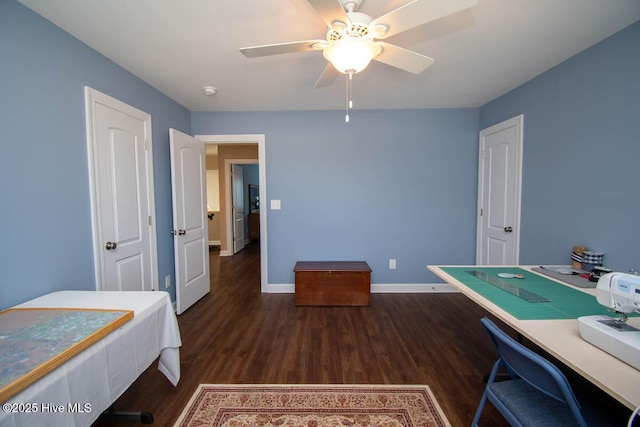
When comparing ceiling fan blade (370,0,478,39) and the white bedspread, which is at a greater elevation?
ceiling fan blade (370,0,478,39)

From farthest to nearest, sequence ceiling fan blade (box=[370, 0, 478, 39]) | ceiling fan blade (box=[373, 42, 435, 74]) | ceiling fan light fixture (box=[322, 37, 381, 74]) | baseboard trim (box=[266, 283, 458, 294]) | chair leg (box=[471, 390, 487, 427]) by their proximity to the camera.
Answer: baseboard trim (box=[266, 283, 458, 294])
ceiling fan blade (box=[373, 42, 435, 74])
ceiling fan light fixture (box=[322, 37, 381, 74])
chair leg (box=[471, 390, 487, 427])
ceiling fan blade (box=[370, 0, 478, 39])

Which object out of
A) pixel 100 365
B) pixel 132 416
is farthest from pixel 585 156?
pixel 132 416

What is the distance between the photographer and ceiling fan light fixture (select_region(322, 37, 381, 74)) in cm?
129

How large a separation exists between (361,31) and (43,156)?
200cm

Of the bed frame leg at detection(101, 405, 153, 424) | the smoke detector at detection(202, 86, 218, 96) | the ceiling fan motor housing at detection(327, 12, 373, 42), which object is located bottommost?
the bed frame leg at detection(101, 405, 153, 424)

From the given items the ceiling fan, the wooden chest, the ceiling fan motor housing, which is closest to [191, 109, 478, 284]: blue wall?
the wooden chest

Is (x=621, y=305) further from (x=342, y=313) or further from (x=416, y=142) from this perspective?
(x=416, y=142)

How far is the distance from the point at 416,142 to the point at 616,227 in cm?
199

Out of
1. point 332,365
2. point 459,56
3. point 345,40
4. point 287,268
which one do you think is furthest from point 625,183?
point 287,268

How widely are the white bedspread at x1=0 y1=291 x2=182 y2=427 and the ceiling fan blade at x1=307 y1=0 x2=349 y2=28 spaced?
5.69 ft

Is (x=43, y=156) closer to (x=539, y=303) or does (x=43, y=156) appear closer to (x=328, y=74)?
(x=328, y=74)

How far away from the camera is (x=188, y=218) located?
286cm

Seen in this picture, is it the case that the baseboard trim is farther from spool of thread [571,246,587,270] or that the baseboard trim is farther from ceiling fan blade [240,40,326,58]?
ceiling fan blade [240,40,326,58]

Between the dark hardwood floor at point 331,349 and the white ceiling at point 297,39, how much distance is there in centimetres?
236
